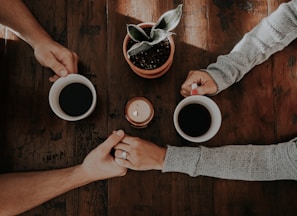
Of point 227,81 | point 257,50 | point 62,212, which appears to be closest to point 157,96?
point 227,81

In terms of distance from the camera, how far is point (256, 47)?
1066 mm

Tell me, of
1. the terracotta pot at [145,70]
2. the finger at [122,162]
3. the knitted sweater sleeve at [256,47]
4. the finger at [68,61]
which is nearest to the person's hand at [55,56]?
the finger at [68,61]

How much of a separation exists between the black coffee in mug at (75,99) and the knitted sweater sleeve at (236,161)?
0.94 feet

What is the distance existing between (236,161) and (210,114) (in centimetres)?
16

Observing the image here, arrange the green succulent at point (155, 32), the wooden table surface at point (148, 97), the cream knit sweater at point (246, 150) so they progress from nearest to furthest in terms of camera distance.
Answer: the green succulent at point (155, 32) → the cream knit sweater at point (246, 150) → the wooden table surface at point (148, 97)

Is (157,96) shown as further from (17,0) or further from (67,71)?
(17,0)

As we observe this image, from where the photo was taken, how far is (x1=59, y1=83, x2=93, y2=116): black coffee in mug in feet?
3.50

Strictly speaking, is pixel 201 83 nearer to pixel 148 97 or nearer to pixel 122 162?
pixel 148 97

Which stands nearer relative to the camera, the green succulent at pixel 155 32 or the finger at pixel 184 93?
the green succulent at pixel 155 32

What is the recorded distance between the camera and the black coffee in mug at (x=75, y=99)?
1066 millimetres

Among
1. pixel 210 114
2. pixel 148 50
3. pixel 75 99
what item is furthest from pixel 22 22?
pixel 210 114

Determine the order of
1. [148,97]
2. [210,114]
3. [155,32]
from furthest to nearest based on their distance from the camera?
1. [148,97]
2. [210,114]
3. [155,32]

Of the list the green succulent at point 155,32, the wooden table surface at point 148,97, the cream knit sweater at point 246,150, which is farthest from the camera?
the wooden table surface at point 148,97

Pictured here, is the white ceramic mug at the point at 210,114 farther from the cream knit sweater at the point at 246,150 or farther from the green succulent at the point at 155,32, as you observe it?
the green succulent at the point at 155,32
